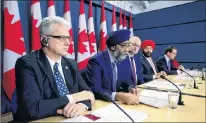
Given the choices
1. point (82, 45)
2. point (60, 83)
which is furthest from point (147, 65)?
point (60, 83)

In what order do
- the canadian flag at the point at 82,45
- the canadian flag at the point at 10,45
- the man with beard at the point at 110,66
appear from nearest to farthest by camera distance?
the man with beard at the point at 110,66 → the canadian flag at the point at 10,45 → the canadian flag at the point at 82,45

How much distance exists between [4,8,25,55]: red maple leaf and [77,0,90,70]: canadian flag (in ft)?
3.80

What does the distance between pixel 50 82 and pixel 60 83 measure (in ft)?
0.32

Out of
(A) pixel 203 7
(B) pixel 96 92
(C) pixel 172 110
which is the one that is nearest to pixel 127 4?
(A) pixel 203 7

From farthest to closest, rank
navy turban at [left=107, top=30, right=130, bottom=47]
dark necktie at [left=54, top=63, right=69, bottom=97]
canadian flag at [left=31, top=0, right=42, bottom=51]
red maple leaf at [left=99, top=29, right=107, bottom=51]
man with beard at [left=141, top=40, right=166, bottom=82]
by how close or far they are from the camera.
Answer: red maple leaf at [left=99, top=29, right=107, bottom=51] < man with beard at [left=141, top=40, right=166, bottom=82] < canadian flag at [left=31, top=0, right=42, bottom=51] < navy turban at [left=107, top=30, right=130, bottom=47] < dark necktie at [left=54, top=63, right=69, bottom=97]

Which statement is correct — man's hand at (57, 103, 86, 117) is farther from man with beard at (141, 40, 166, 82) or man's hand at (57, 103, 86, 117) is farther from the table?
man with beard at (141, 40, 166, 82)

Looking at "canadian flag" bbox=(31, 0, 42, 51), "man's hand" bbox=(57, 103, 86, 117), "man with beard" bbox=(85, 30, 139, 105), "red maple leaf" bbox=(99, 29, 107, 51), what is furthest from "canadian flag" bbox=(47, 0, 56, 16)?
"man's hand" bbox=(57, 103, 86, 117)

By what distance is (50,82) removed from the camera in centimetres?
132

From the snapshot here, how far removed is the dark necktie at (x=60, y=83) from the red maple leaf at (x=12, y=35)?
55.8 inches

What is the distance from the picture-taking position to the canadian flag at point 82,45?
351cm

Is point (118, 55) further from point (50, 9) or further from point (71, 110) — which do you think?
point (50, 9)

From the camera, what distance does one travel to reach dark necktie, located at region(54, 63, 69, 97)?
54.3 inches

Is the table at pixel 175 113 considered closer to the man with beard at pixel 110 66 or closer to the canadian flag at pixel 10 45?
the man with beard at pixel 110 66

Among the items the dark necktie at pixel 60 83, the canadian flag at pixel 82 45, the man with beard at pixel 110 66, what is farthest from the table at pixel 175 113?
Answer: the canadian flag at pixel 82 45
